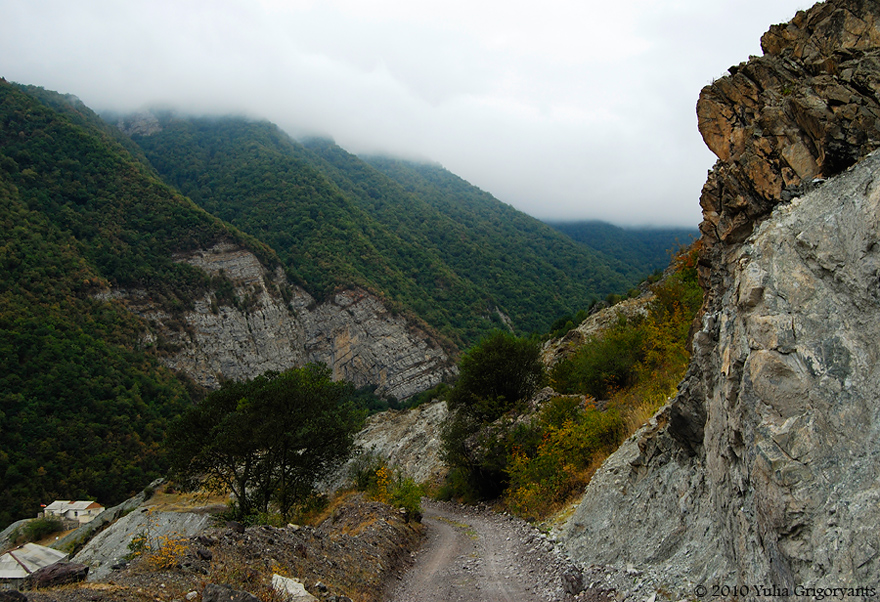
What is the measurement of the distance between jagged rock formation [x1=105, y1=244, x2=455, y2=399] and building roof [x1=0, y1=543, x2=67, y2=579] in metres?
77.9

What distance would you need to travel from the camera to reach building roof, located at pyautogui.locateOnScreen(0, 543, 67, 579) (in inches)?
302

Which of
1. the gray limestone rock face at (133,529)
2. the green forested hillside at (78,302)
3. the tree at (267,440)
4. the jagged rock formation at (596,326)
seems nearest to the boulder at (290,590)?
the tree at (267,440)

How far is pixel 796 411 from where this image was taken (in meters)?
4.37

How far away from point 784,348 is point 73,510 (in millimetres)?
63662

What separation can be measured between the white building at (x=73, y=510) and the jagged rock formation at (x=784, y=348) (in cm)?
5825

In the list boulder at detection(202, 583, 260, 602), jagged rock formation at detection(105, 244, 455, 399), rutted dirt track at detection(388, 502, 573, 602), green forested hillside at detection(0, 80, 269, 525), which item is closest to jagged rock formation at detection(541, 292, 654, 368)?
rutted dirt track at detection(388, 502, 573, 602)

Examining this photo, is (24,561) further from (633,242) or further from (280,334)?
(633,242)

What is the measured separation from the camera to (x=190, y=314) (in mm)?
92062

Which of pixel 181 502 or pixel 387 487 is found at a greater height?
pixel 387 487

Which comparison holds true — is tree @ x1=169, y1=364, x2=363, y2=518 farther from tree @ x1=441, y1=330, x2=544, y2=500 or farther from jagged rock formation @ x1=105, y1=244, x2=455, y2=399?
jagged rock formation @ x1=105, y1=244, x2=455, y2=399

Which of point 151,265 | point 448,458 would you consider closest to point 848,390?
point 448,458

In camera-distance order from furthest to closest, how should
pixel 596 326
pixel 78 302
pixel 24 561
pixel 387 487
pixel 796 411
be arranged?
1. pixel 78 302
2. pixel 596 326
3. pixel 387 487
4. pixel 24 561
5. pixel 796 411

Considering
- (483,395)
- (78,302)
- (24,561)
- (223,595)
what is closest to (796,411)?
(223,595)

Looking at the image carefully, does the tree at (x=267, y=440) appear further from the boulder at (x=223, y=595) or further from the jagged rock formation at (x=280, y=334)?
the jagged rock formation at (x=280, y=334)
